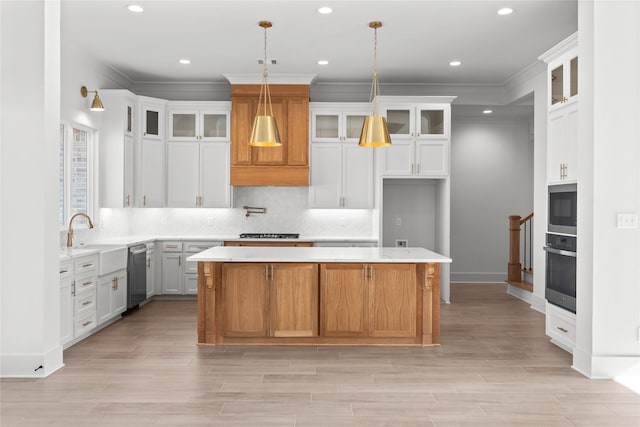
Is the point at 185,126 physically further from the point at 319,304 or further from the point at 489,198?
the point at 489,198

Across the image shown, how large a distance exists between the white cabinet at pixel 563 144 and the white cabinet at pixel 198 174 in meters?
4.09

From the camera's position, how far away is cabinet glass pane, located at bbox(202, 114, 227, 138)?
6.93 metres

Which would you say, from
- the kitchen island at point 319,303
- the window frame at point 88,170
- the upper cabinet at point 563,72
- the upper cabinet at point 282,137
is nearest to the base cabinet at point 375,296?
the kitchen island at point 319,303

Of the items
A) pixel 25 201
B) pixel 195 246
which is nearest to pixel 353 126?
pixel 195 246

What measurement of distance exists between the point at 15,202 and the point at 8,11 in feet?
4.56

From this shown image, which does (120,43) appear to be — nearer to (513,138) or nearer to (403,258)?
(403,258)

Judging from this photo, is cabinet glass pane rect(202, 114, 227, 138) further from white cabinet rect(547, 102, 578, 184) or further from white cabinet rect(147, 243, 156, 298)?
white cabinet rect(547, 102, 578, 184)

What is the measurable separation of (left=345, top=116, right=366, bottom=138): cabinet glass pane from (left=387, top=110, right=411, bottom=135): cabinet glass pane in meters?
0.43

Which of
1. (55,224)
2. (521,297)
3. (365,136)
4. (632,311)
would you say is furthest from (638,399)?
(55,224)

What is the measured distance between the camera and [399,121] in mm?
6672

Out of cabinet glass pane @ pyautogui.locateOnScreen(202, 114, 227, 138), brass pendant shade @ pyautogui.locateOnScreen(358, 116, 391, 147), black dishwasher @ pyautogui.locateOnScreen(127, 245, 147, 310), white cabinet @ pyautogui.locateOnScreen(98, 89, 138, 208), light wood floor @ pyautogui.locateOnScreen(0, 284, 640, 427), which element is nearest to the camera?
light wood floor @ pyautogui.locateOnScreen(0, 284, 640, 427)

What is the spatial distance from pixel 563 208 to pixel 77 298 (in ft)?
14.7

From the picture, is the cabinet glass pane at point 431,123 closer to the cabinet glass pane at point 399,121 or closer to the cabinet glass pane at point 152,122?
the cabinet glass pane at point 399,121

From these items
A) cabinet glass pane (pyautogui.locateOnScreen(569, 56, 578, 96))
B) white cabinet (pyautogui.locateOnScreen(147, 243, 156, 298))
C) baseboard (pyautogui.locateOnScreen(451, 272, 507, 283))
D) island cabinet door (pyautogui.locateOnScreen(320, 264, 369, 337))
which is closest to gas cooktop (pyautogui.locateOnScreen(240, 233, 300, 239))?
white cabinet (pyautogui.locateOnScreen(147, 243, 156, 298))
